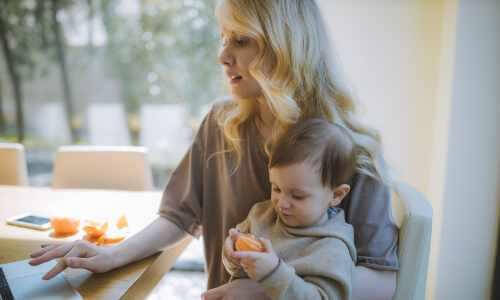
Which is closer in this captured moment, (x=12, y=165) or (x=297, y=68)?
(x=297, y=68)

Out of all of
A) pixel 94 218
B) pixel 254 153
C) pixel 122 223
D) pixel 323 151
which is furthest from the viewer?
pixel 94 218

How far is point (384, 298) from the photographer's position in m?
0.90

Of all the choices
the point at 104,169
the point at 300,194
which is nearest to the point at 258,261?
the point at 300,194

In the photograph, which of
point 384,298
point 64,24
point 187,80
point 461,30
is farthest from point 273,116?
point 64,24

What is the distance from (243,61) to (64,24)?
2260mm

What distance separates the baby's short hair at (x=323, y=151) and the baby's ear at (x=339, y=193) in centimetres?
1

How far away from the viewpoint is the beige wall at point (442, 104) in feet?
5.82

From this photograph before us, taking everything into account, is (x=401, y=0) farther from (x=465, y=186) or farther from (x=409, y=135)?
(x=465, y=186)

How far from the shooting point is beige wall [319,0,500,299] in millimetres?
1773

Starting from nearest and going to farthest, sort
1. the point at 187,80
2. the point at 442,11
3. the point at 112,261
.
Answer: the point at 112,261 → the point at 442,11 → the point at 187,80

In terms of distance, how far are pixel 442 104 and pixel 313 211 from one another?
1414 millimetres

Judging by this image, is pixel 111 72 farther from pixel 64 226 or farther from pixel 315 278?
pixel 315 278

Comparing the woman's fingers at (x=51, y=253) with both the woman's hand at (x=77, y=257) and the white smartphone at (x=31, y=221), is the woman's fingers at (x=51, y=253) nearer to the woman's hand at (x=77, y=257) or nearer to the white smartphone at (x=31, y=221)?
the woman's hand at (x=77, y=257)

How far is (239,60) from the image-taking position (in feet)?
3.33
